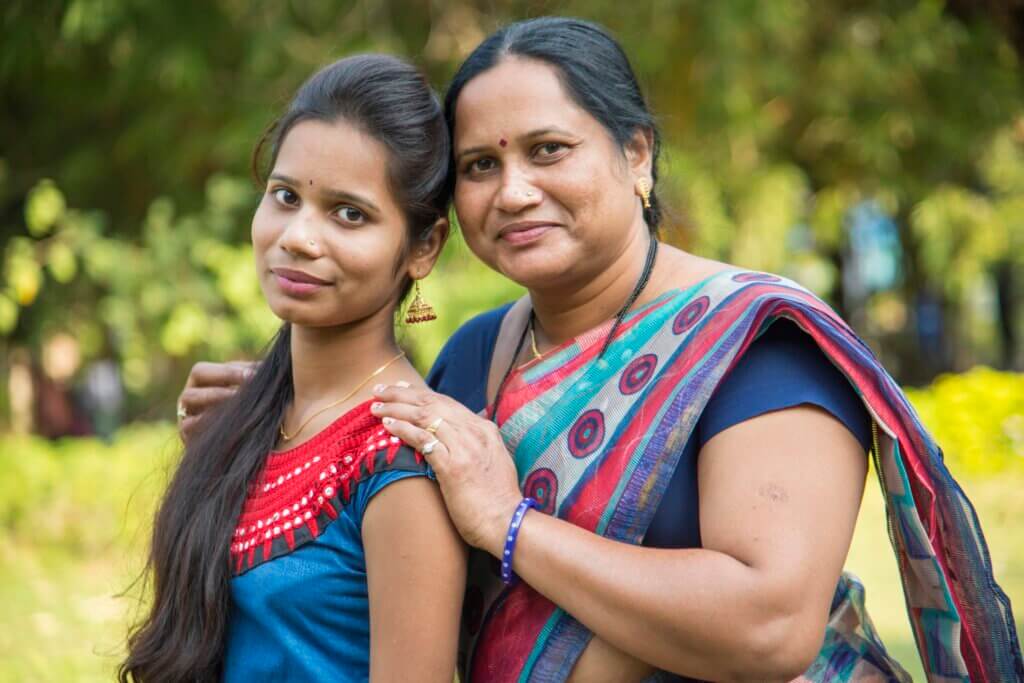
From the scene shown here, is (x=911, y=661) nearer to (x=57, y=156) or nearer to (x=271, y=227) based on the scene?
(x=271, y=227)

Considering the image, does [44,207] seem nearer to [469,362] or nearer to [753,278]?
[469,362]

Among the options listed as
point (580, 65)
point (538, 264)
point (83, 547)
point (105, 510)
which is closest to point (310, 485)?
point (538, 264)

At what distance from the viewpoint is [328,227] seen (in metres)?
2.07

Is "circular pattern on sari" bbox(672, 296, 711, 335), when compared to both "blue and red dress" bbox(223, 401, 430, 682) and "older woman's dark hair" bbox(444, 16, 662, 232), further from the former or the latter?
"blue and red dress" bbox(223, 401, 430, 682)

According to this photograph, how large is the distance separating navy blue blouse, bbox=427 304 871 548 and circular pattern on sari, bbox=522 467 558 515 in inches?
7.4

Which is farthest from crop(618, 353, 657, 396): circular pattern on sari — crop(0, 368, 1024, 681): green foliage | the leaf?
the leaf

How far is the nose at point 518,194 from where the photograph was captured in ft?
7.11

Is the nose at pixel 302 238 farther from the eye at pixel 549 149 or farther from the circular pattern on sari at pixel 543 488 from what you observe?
the circular pattern on sari at pixel 543 488

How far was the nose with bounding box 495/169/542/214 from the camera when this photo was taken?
2.17 m

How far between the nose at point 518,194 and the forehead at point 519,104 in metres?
0.09

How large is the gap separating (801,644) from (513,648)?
520 mm

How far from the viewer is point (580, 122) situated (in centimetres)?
219

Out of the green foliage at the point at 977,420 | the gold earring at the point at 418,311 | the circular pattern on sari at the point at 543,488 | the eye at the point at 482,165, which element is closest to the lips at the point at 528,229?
the eye at the point at 482,165

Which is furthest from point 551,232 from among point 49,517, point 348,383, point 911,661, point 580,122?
point 49,517
